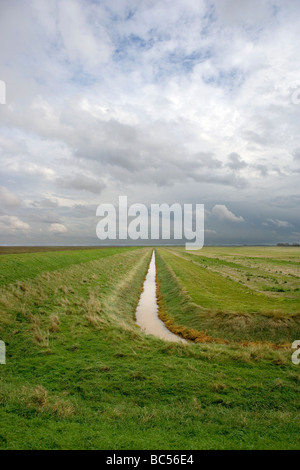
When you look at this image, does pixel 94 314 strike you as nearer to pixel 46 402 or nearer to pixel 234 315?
pixel 234 315

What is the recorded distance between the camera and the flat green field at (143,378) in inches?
304

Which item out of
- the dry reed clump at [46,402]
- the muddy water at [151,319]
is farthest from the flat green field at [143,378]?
the muddy water at [151,319]

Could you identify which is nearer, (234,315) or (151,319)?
(234,315)

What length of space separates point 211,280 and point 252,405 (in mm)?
28359

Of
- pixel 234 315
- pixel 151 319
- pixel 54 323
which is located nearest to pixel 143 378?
pixel 54 323

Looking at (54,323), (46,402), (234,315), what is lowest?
(234,315)

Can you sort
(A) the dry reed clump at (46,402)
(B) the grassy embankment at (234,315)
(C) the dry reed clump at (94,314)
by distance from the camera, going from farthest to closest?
(C) the dry reed clump at (94,314) < (B) the grassy embankment at (234,315) < (A) the dry reed clump at (46,402)

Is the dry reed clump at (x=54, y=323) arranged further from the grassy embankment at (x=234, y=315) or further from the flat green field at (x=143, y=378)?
the grassy embankment at (x=234, y=315)

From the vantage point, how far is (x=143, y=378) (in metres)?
11.4

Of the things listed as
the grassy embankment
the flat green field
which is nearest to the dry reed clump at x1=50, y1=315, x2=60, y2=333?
the flat green field

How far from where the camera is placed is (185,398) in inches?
394

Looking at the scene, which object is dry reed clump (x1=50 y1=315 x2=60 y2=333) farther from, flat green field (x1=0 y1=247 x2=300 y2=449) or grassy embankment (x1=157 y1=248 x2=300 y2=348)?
grassy embankment (x1=157 y1=248 x2=300 y2=348)
